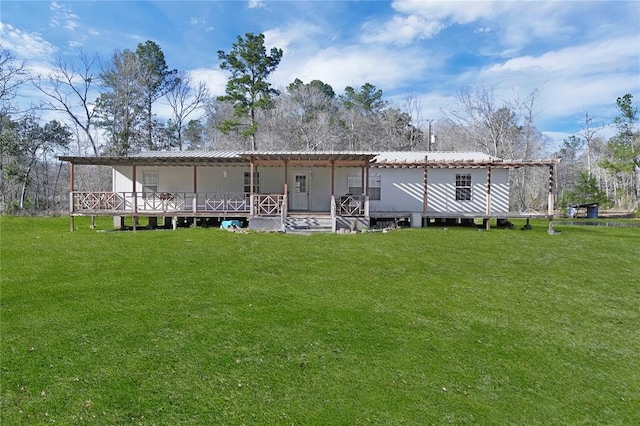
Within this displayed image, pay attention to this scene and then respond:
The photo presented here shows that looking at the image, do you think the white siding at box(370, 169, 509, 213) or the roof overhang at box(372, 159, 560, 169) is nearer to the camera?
the roof overhang at box(372, 159, 560, 169)

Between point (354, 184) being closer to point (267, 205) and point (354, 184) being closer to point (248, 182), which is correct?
point (267, 205)

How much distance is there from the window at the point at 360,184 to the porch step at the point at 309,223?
3428mm

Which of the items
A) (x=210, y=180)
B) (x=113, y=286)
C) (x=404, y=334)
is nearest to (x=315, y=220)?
(x=210, y=180)

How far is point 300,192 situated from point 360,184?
2947 millimetres

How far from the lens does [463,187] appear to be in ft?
60.0

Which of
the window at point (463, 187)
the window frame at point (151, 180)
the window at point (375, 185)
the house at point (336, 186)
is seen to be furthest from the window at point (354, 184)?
the window frame at point (151, 180)

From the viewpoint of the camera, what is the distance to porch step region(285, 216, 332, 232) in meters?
14.8

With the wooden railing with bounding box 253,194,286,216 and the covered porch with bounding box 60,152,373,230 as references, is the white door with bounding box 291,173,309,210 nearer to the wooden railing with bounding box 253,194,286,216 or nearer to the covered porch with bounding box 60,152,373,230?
the covered porch with bounding box 60,152,373,230

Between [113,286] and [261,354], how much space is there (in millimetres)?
4074

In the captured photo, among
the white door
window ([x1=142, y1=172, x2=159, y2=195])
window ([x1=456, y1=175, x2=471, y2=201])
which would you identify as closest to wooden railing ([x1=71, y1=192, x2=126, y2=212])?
window ([x1=142, y1=172, x2=159, y2=195])

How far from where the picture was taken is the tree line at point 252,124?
30188 millimetres

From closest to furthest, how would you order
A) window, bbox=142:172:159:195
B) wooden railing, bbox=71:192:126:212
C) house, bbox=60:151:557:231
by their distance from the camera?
wooden railing, bbox=71:192:126:212 → house, bbox=60:151:557:231 → window, bbox=142:172:159:195

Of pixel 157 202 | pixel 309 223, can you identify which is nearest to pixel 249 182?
pixel 157 202

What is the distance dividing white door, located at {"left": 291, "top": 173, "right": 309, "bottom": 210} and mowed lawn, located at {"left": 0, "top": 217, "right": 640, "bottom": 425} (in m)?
8.57
